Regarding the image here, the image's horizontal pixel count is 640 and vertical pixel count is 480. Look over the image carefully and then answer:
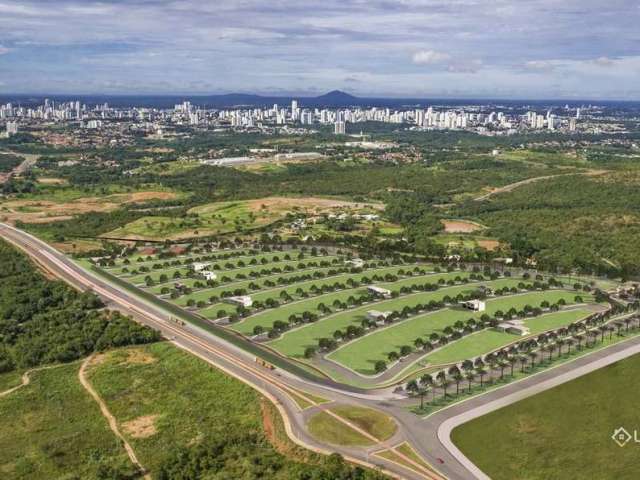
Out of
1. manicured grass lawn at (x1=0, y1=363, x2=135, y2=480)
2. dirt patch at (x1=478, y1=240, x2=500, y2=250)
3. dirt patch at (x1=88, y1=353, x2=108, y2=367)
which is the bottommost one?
manicured grass lawn at (x1=0, y1=363, x2=135, y2=480)

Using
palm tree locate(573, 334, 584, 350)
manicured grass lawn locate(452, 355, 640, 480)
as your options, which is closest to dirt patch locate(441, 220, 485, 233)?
palm tree locate(573, 334, 584, 350)

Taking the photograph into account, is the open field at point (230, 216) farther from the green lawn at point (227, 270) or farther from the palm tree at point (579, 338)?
the palm tree at point (579, 338)

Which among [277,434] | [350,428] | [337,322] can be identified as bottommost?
[277,434]

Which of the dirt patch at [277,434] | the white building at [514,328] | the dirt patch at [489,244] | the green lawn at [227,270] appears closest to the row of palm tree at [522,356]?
the white building at [514,328]

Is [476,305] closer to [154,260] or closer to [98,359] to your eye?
[98,359]

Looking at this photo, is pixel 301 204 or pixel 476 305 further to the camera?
pixel 301 204

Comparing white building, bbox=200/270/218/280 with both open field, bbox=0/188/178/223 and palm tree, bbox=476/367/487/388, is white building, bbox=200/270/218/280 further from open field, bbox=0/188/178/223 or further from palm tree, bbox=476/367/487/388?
open field, bbox=0/188/178/223

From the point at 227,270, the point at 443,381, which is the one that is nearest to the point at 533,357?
the point at 443,381

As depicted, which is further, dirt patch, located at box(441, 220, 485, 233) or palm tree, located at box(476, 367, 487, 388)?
dirt patch, located at box(441, 220, 485, 233)
